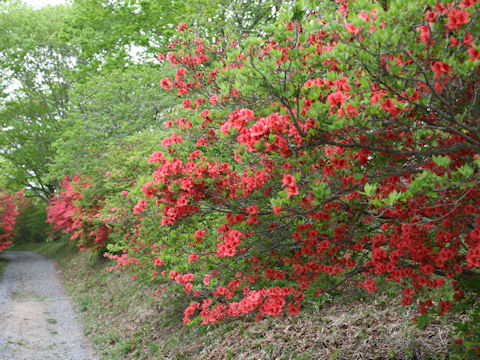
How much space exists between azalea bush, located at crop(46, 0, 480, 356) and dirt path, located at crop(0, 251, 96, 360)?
516 centimetres

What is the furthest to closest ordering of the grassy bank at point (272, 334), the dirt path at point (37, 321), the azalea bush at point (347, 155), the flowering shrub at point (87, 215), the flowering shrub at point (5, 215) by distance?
the flowering shrub at point (5, 215) → the flowering shrub at point (87, 215) → the dirt path at point (37, 321) → the grassy bank at point (272, 334) → the azalea bush at point (347, 155)

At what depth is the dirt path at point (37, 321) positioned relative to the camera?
23.3ft

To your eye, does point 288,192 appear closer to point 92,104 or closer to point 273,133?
point 273,133

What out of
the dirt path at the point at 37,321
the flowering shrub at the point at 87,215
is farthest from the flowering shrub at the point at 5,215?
→ the flowering shrub at the point at 87,215

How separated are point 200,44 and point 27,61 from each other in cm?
1969

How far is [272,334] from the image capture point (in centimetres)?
499

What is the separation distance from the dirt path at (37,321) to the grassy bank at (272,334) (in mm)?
466

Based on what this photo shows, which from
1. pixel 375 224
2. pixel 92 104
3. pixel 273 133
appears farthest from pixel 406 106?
pixel 92 104

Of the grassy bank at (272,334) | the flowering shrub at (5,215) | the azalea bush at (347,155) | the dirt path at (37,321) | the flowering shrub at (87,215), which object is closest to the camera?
the azalea bush at (347,155)

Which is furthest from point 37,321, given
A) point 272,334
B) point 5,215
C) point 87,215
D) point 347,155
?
point 5,215

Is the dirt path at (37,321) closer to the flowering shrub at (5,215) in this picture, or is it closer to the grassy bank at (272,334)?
the grassy bank at (272,334)

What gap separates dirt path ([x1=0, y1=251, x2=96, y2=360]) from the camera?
711cm

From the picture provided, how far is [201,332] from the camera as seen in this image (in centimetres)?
613

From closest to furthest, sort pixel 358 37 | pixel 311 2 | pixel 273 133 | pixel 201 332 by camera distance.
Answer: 1. pixel 358 37
2. pixel 273 133
3. pixel 311 2
4. pixel 201 332
